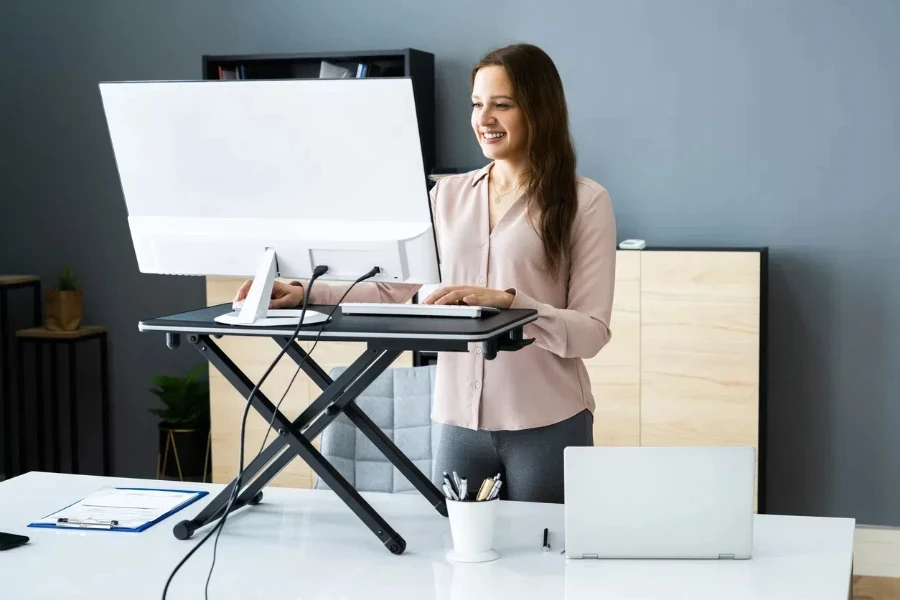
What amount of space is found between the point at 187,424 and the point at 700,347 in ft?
6.45

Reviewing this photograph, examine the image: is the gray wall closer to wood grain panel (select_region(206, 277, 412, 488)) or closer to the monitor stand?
wood grain panel (select_region(206, 277, 412, 488))

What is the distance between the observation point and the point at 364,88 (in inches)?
61.4

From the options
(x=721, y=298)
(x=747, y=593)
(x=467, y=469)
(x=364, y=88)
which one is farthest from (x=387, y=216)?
(x=721, y=298)

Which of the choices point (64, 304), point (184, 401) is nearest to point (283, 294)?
point (184, 401)

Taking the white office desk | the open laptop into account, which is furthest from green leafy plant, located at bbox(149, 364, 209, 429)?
the open laptop

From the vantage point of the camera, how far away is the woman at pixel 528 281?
6.44 feet

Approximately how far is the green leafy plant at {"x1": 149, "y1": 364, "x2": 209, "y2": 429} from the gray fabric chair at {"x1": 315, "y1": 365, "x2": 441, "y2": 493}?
1.73m

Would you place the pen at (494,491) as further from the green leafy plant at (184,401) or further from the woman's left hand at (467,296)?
the green leafy plant at (184,401)

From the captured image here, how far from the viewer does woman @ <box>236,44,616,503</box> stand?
1.96m

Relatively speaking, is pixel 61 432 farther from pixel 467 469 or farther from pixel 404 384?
pixel 467 469

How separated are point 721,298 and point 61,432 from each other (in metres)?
2.87

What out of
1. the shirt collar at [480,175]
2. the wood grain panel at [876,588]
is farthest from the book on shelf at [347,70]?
the wood grain panel at [876,588]

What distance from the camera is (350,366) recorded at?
170 cm

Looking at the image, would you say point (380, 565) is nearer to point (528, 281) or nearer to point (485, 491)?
point (485, 491)
